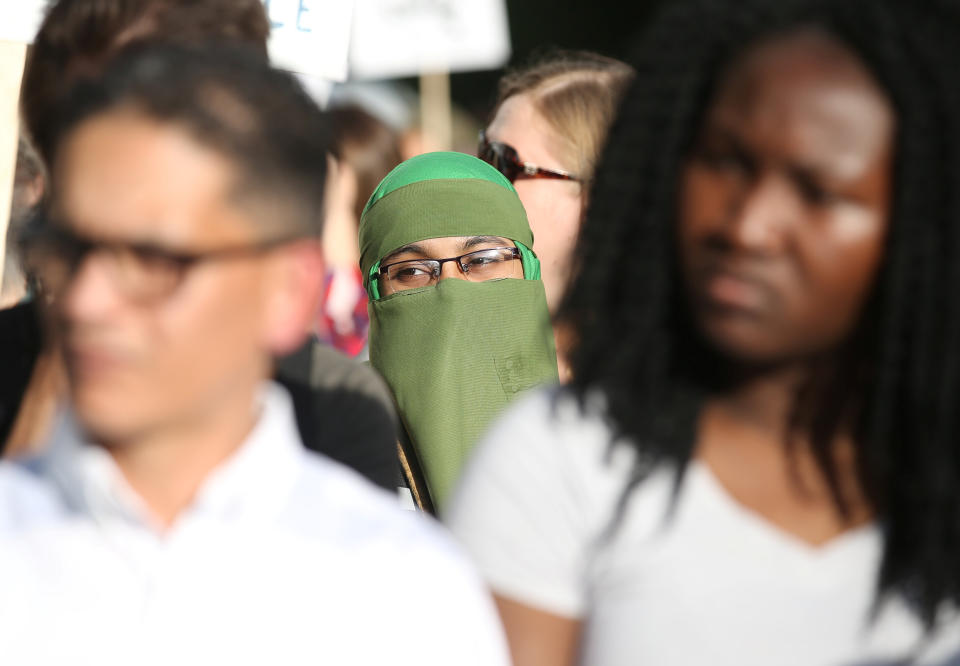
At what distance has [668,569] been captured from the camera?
1.62 meters

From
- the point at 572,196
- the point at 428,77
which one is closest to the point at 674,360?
the point at 572,196

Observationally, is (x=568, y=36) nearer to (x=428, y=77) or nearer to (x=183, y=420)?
(x=428, y=77)

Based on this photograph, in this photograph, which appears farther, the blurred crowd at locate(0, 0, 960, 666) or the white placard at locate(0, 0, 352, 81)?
the white placard at locate(0, 0, 352, 81)

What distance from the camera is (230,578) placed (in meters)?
1.48

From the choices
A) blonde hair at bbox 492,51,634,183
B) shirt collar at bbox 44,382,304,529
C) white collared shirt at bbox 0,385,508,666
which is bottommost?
blonde hair at bbox 492,51,634,183

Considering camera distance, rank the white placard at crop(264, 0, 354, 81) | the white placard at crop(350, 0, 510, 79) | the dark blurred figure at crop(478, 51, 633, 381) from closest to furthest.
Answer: the white placard at crop(264, 0, 354, 81) < the dark blurred figure at crop(478, 51, 633, 381) < the white placard at crop(350, 0, 510, 79)

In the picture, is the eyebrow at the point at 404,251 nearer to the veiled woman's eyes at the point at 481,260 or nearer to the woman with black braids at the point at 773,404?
the veiled woman's eyes at the point at 481,260

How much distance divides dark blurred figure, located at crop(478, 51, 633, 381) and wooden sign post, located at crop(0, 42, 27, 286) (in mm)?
1375

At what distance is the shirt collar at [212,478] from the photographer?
4.86 feet

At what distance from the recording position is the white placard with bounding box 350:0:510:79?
5590 mm

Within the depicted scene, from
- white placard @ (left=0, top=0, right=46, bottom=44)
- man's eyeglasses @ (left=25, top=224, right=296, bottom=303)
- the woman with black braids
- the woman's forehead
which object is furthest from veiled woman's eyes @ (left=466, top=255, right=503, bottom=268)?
man's eyeglasses @ (left=25, top=224, right=296, bottom=303)

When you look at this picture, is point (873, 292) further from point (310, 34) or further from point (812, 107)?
point (310, 34)

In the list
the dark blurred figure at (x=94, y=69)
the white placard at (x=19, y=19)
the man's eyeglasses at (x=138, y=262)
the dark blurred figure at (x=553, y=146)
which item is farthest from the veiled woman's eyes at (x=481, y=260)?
the man's eyeglasses at (x=138, y=262)

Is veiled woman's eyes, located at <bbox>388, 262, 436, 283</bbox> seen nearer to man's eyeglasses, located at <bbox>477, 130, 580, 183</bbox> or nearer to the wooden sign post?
man's eyeglasses, located at <bbox>477, 130, 580, 183</bbox>
